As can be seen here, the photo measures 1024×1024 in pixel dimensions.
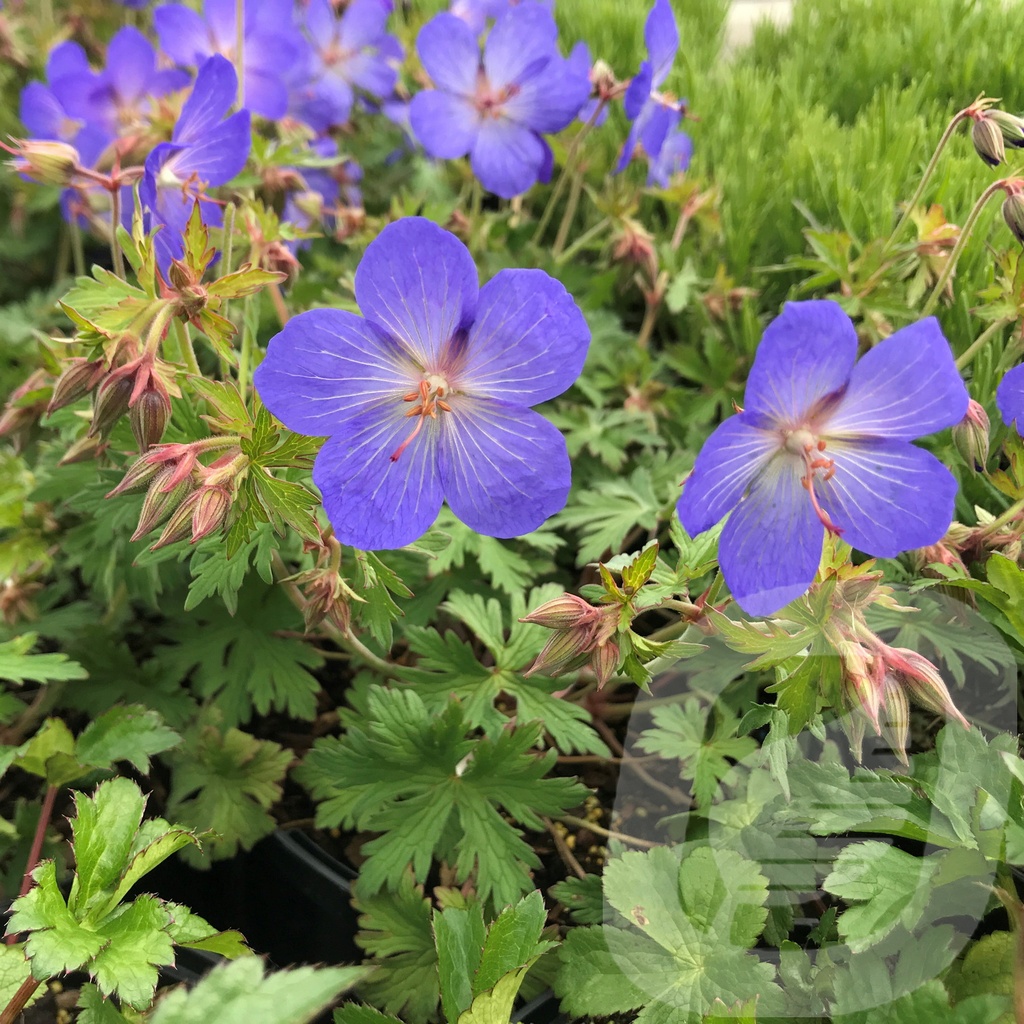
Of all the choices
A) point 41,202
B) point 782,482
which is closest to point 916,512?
point 782,482

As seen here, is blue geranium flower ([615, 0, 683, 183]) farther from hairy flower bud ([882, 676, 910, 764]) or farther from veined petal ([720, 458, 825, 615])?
hairy flower bud ([882, 676, 910, 764])

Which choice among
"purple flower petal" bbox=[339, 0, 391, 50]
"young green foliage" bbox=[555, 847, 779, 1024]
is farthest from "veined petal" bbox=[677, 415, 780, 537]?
"purple flower petal" bbox=[339, 0, 391, 50]

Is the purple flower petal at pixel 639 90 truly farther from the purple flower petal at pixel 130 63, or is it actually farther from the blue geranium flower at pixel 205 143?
the purple flower petal at pixel 130 63

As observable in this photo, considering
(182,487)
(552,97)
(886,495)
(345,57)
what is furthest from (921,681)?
(345,57)

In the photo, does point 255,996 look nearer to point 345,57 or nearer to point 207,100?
point 207,100

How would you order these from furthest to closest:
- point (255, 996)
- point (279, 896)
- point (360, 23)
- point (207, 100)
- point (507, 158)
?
1. point (360, 23)
2. point (507, 158)
3. point (279, 896)
4. point (207, 100)
5. point (255, 996)

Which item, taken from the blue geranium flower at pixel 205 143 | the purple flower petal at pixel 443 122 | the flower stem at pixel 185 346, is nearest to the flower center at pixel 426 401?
the flower stem at pixel 185 346
